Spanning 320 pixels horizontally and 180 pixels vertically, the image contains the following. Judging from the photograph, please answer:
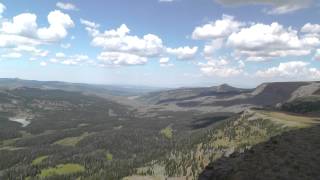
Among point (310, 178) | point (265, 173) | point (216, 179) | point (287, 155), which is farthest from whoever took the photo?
point (287, 155)

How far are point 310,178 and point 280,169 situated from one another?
1790 centimetres

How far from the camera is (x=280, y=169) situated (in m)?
168

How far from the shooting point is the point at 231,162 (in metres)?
199

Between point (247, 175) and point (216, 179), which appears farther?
point (216, 179)

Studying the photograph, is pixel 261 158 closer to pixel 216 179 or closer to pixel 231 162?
pixel 231 162

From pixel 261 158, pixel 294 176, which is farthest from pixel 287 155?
pixel 294 176

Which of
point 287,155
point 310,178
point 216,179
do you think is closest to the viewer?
point 310,178

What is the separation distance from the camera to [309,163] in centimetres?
17150

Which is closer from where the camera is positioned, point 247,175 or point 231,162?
point 247,175

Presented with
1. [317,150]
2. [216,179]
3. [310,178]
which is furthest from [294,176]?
[317,150]

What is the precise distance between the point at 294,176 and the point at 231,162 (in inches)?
1848

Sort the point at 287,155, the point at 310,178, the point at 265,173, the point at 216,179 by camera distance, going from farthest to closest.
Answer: the point at 287,155
the point at 216,179
the point at 265,173
the point at 310,178

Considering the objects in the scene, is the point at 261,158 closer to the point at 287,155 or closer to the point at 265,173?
the point at 287,155

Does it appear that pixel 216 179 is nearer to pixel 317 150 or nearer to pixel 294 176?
pixel 294 176
